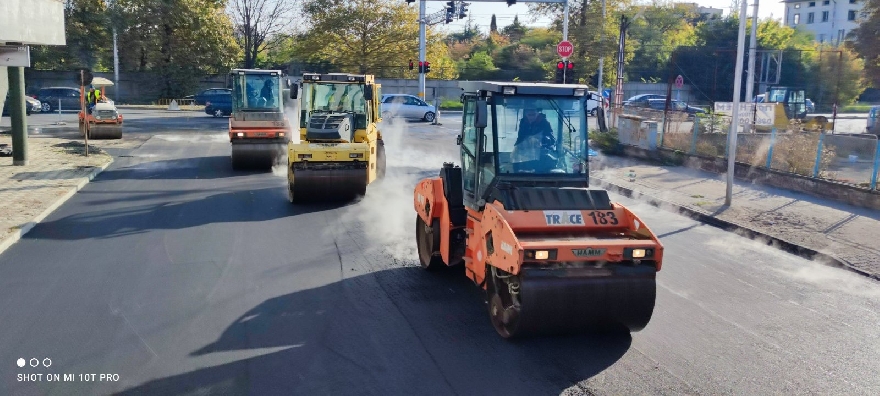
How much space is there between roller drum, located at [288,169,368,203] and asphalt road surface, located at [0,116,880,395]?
136cm

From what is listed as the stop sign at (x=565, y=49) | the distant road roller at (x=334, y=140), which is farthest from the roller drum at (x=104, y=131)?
the stop sign at (x=565, y=49)

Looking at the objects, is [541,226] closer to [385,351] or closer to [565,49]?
[385,351]

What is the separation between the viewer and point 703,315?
8500mm

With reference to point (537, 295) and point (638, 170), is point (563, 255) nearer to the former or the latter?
point (537, 295)

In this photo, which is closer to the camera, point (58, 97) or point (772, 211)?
point (772, 211)

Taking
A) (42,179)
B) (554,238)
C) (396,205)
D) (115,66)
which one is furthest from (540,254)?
(115,66)

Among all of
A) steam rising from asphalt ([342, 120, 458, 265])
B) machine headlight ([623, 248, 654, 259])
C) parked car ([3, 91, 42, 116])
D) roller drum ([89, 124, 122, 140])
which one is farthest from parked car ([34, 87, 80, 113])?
machine headlight ([623, 248, 654, 259])

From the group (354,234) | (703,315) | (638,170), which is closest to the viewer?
(703,315)

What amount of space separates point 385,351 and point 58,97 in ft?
138

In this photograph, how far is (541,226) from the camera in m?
7.38

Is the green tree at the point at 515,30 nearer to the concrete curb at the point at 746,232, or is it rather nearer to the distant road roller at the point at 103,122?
the distant road roller at the point at 103,122

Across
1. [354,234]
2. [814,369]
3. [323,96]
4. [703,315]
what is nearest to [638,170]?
[323,96]

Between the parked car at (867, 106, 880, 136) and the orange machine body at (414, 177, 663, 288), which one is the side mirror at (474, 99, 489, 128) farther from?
the parked car at (867, 106, 880, 136)

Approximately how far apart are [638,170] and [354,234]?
11.3 metres
